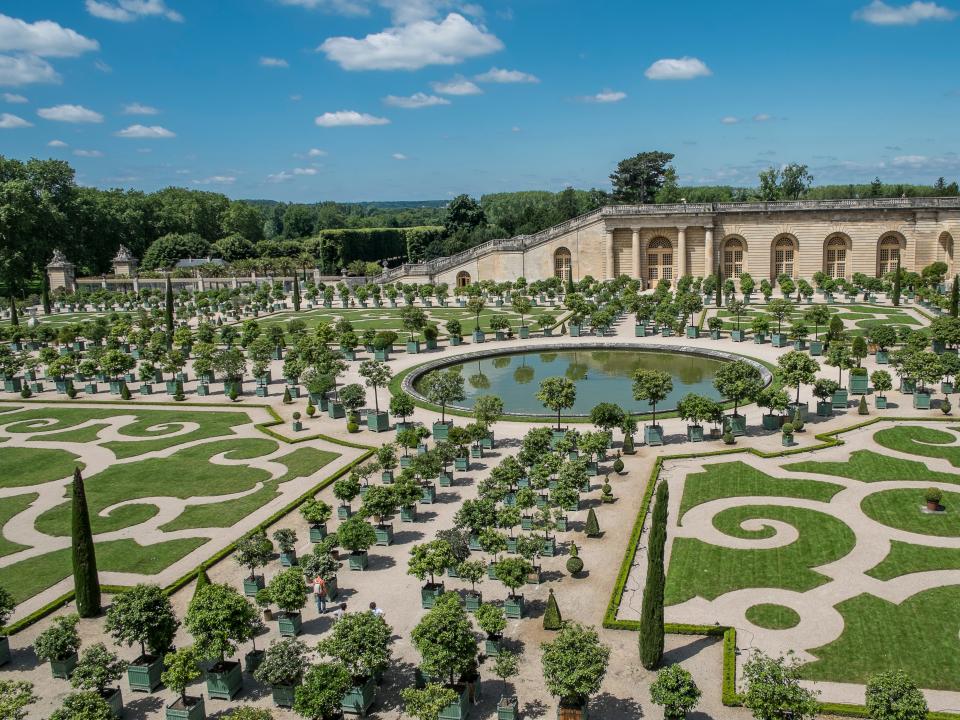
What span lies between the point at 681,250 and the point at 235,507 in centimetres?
6565

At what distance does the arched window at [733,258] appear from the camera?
8538cm

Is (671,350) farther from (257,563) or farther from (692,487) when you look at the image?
(257,563)

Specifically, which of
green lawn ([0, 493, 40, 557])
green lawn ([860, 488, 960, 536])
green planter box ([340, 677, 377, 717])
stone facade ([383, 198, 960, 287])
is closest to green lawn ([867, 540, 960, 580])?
green lawn ([860, 488, 960, 536])

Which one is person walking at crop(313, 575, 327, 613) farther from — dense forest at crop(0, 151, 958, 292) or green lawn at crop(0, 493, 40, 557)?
dense forest at crop(0, 151, 958, 292)

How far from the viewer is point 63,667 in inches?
761

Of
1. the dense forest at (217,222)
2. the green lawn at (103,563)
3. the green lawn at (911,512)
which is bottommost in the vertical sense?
the green lawn at (103,563)

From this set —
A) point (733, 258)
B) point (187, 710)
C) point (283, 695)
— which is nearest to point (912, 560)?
point (283, 695)

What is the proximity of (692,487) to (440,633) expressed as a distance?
15.3 m

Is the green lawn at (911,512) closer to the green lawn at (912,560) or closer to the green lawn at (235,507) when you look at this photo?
the green lawn at (912,560)

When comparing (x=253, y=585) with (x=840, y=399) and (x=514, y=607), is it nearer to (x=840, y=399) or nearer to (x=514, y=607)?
(x=514, y=607)

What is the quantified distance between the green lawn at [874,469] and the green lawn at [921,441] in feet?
4.45

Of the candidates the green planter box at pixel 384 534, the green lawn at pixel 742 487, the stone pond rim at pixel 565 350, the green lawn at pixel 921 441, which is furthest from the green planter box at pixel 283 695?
the stone pond rim at pixel 565 350

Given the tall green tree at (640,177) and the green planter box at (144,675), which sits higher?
the tall green tree at (640,177)

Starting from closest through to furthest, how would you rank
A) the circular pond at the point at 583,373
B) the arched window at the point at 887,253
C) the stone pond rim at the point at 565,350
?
the circular pond at the point at 583,373, the stone pond rim at the point at 565,350, the arched window at the point at 887,253
